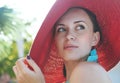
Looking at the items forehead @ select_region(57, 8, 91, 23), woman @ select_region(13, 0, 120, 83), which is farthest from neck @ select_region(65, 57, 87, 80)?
forehead @ select_region(57, 8, 91, 23)

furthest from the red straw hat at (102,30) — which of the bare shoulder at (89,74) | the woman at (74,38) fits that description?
the bare shoulder at (89,74)

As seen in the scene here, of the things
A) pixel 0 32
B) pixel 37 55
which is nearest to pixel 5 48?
pixel 0 32

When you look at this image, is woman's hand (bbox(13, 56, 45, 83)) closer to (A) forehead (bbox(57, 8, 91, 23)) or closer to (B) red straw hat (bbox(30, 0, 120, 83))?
(B) red straw hat (bbox(30, 0, 120, 83))

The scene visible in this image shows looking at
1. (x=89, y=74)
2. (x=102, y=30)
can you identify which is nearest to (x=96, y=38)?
(x=102, y=30)

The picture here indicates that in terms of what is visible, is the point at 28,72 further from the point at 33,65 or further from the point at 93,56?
the point at 93,56

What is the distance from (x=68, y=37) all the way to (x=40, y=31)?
85 millimetres

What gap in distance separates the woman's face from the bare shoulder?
7cm

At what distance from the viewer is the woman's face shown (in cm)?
107

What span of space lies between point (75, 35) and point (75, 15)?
0.07 m

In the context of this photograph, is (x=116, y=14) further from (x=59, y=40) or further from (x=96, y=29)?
(x=59, y=40)

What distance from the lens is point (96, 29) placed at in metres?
1.14

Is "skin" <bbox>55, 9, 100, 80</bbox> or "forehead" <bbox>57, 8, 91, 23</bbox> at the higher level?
"forehead" <bbox>57, 8, 91, 23</bbox>

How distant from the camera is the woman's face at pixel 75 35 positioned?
107 centimetres

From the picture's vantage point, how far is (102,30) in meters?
1.14
